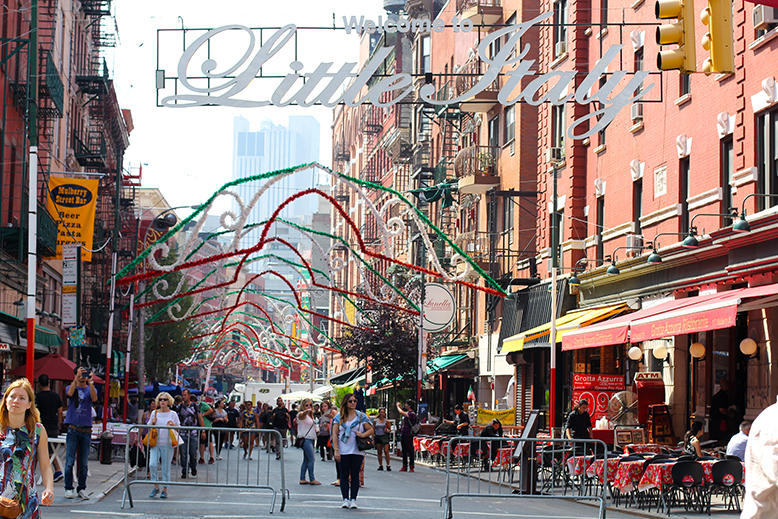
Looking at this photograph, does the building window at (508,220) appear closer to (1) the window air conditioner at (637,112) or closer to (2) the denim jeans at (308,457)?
(1) the window air conditioner at (637,112)

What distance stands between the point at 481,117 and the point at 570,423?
78.8 feet

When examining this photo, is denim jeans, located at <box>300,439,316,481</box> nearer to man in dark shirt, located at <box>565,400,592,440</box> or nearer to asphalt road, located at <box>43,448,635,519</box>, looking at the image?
asphalt road, located at <box>43,448,635,519</box>

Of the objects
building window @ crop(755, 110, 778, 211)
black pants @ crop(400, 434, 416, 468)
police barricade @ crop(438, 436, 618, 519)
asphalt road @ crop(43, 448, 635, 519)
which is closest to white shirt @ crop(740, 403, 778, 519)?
police barricade @ crop(438, 436, 618, 519)

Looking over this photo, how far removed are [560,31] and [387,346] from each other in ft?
55.6

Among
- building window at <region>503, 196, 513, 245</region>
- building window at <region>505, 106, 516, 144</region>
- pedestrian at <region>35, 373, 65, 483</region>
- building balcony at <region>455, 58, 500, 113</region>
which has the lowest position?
pedestrian at <region>35, 373, 65, 483</region>

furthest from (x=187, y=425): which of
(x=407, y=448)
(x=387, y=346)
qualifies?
(x=387, y=346)

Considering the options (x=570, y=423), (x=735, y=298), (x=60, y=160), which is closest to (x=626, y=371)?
(x=570, y=423)

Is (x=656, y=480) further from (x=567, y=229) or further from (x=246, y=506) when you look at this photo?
(x=567, y=229)

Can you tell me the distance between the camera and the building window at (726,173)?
23.0 meters

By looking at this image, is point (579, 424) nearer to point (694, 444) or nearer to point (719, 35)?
point (694, 444)

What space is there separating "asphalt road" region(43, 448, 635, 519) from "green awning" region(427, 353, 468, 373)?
22373mm

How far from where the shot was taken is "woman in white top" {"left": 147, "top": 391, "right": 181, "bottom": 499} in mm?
17391

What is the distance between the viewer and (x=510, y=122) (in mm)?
40281

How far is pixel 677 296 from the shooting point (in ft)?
82.9
